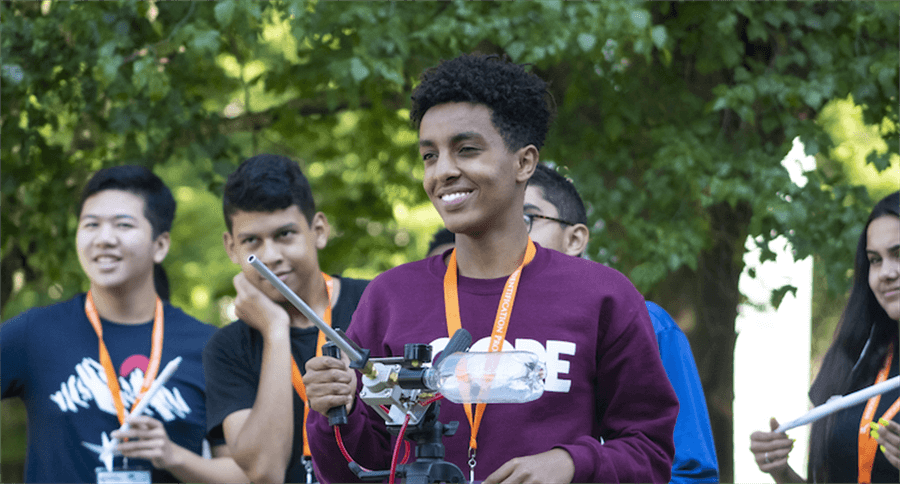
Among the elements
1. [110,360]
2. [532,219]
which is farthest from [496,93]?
[110,360]

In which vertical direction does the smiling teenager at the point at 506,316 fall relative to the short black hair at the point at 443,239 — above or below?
below

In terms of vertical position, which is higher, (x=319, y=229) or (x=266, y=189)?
(x=266, y=189)

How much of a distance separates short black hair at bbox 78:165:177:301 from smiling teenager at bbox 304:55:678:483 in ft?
8.67

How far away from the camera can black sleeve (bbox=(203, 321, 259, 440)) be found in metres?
4.10

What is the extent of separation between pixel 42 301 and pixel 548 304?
5.86m

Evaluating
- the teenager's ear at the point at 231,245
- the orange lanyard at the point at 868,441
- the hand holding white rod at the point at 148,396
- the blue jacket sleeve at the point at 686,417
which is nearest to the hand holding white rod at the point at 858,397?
the blue jacket sleeve at the point at 686,417

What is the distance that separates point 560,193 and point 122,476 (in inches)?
95.8

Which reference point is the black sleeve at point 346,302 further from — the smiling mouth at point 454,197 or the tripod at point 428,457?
the tripod at point 428,457

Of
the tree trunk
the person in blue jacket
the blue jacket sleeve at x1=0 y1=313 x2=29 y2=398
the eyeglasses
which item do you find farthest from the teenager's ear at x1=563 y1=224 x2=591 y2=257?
the tree trunk

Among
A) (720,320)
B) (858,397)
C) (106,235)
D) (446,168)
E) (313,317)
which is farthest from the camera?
(720,320)

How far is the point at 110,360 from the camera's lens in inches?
182

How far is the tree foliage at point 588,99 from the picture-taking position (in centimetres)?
602

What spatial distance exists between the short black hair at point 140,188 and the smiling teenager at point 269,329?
83 cm

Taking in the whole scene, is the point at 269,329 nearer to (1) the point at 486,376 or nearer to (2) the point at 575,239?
(2) the point at 575,239
